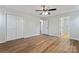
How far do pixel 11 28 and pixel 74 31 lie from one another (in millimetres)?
1659

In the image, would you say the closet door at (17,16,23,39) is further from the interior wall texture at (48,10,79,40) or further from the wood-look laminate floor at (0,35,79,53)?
the interior wall texture at (48,10,79,40)

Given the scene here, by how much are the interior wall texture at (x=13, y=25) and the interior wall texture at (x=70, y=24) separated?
1.41 ft

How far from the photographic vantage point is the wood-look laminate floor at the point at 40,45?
2.22m

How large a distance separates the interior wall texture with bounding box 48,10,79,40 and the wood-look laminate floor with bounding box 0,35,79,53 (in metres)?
0.17

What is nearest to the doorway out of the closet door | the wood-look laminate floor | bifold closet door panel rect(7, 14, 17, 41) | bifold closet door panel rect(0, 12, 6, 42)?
the wood-look laminate floor

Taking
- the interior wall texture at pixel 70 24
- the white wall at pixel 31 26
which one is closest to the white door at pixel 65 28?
the interior wall texture at pixel 70 24

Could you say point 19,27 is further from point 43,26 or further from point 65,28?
point 65,28

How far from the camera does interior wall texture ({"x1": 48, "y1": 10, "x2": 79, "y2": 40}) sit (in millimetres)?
2364

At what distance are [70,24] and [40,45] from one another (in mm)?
1051

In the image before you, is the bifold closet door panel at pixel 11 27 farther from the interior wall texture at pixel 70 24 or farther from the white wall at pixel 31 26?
the interior wall texture at pixel 70 24

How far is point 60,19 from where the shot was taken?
2.66 metres
